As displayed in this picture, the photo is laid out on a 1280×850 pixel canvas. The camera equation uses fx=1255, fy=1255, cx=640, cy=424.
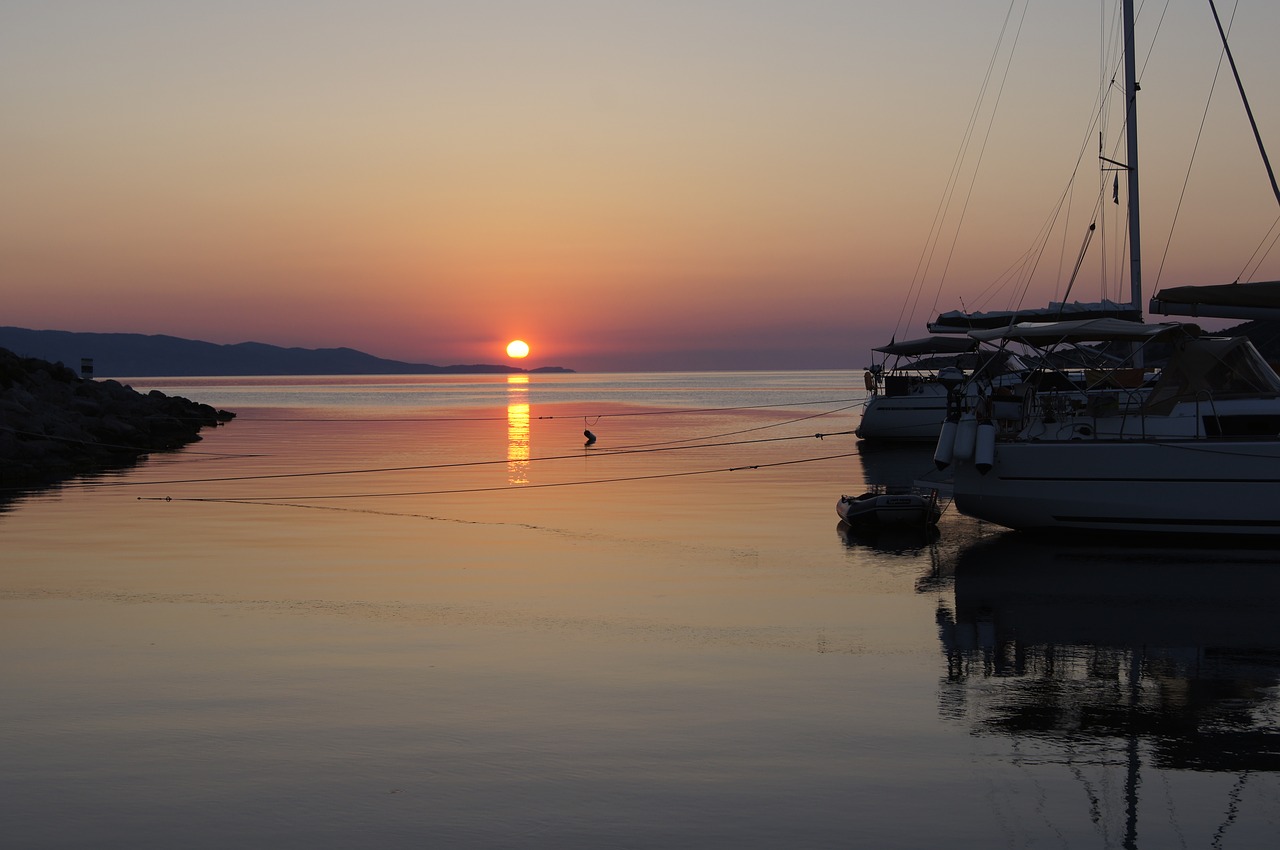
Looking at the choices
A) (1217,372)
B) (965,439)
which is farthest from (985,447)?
(1217,372)

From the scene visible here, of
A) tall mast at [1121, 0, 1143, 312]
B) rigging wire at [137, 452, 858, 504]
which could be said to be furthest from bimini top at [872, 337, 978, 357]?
tall mast at [1121, 0, 1143, 312]

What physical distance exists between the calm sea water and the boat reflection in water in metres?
0.05

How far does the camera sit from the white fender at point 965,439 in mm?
21781

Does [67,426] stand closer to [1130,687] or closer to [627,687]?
[627,687]

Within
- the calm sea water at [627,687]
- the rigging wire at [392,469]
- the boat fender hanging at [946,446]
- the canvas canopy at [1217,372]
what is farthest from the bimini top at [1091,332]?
the rigging wire at [392,469]

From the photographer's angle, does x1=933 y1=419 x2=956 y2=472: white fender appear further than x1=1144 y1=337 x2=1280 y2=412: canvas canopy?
Yes

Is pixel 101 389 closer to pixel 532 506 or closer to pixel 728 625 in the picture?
pixel 532 506

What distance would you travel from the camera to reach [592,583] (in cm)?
1789

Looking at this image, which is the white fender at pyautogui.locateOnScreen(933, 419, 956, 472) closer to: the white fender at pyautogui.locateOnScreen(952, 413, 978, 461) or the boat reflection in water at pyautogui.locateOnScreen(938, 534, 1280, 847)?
the white fender at pyautogui.locateOnScreen(952, 413, 978, 461)

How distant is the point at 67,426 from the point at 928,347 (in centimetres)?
3313

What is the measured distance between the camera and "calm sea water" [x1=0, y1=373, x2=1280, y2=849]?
7922mm

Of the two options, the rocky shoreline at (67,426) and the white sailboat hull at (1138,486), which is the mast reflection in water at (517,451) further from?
the white sailboat hull at (1138,486)

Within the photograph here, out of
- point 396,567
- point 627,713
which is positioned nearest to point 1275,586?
point 627,713

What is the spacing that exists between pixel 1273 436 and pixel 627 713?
14.4m
